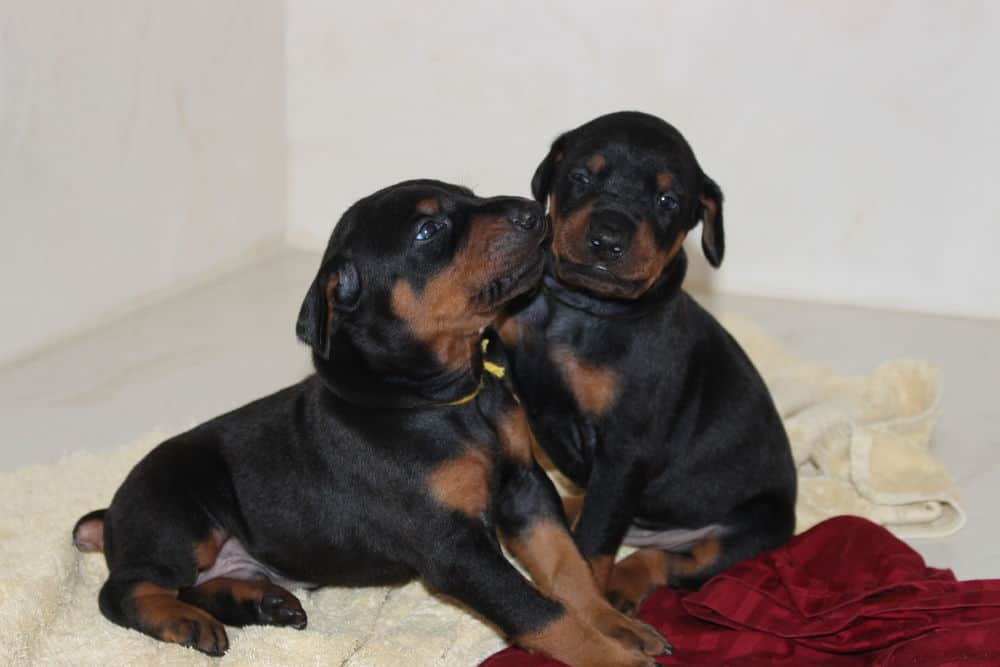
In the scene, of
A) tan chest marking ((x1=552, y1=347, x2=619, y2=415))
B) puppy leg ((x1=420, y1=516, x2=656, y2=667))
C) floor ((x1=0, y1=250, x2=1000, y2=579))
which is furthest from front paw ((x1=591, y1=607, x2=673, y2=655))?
floor ((x1=0, y1=250, x2=1000, y2=579))

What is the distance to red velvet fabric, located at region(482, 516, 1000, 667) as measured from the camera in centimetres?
447

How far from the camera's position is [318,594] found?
511cm

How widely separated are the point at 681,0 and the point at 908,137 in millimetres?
1550

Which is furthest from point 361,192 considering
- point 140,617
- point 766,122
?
point 140,617

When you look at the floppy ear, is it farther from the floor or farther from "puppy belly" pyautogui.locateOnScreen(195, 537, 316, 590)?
the floor

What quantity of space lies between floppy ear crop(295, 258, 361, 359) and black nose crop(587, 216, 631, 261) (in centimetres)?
84

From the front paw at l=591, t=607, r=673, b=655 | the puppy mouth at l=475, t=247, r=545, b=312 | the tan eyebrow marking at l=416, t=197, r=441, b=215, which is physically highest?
the tan eyebrow marking at l=416, t=197, r=441, b=215

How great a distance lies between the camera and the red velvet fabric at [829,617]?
14.7 feet

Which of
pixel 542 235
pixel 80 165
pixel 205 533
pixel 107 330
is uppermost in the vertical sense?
pixel 542 235

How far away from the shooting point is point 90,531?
509cm

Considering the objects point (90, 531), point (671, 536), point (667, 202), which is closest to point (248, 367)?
point (90, 531)

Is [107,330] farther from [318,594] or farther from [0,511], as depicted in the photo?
[318,594]

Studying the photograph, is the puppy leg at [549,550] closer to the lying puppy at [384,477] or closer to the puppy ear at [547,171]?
the lying puppy at [384,477]

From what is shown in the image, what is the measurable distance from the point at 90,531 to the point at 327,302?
5.27ft
